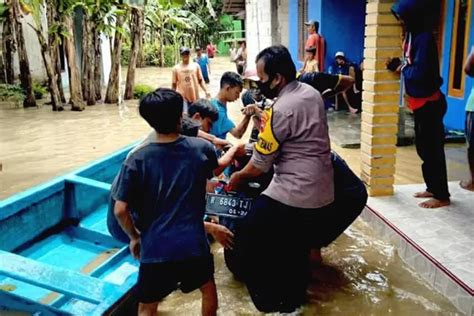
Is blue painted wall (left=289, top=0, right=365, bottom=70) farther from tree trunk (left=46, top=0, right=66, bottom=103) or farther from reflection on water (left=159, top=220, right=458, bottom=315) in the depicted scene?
reflection on water (left=159, top=220, right=458, bottom=315)

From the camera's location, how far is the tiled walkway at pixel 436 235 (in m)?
3.41

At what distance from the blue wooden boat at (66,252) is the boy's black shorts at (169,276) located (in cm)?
30

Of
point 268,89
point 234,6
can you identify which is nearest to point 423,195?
point 268,89

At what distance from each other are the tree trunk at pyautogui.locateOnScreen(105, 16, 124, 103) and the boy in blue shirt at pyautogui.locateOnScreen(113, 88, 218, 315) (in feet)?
39.3

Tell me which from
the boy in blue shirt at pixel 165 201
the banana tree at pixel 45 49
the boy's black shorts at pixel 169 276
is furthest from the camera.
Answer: the banana tree at pixel 45 49

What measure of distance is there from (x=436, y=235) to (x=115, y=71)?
1192 centimetres

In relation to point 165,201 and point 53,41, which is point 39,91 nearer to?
point 53,41

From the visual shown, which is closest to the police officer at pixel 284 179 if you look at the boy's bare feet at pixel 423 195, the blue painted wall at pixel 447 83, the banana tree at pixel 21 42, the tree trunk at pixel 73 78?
the boy's bare feet at pixel 423 195

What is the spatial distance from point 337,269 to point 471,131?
2.06 meters

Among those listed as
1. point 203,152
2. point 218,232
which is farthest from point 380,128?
point 203,152

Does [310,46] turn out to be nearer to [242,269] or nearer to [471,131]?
[471,131]

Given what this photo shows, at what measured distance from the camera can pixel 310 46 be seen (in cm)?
1108

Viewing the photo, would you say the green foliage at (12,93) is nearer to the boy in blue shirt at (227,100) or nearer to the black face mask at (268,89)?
the boy in blue shirt at (227,100)

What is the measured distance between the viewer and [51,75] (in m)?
13.2
